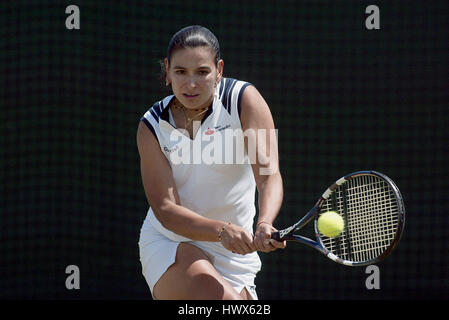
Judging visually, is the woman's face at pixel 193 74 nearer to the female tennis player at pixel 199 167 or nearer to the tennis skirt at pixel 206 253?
the female tennis player at pixel 199 167

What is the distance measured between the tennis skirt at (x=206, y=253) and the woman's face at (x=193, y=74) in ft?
1.54

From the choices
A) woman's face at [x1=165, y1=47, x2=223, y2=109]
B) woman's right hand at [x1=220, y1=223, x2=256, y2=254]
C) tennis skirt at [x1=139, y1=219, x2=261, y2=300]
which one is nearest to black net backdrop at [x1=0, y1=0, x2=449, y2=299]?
tennis skirt at [x1=139, y1=219, x2=261, y2=300]

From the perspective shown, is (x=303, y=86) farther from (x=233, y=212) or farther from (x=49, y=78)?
(x=233, y=212)

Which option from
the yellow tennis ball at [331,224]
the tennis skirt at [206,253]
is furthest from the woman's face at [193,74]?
the yellow tennis ball at [331,224]

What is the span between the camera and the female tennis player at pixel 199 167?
271cm

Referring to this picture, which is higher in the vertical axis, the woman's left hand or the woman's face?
the woman's face

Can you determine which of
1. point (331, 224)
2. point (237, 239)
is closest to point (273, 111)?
point (331, 224)

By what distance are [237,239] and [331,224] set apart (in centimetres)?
32

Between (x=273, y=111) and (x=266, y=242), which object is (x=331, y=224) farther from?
(x=273, y=111)

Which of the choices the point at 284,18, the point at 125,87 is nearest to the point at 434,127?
the point at 284,18

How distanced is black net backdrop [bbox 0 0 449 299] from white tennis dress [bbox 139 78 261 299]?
5.43ft

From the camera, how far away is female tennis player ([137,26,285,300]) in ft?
8.89

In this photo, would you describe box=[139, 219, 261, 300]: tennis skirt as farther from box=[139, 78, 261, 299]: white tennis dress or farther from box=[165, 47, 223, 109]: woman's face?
box=[165, 47, 223, 109]: woman's face

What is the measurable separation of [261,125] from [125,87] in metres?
1.87
